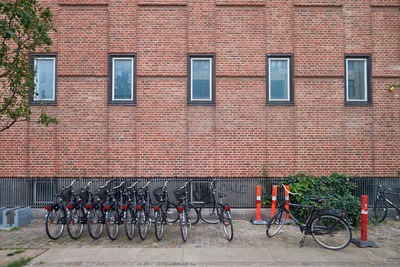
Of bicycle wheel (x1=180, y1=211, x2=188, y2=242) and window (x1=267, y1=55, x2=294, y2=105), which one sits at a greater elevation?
window (x1=267, y1=55, x2=294, y2=105)

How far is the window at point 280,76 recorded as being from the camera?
29.4 ft

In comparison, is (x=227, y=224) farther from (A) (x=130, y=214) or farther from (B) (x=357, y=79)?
(B) (x=357, y=79)

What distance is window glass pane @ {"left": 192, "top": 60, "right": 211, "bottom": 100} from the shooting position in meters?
8.93

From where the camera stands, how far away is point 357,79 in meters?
9.10

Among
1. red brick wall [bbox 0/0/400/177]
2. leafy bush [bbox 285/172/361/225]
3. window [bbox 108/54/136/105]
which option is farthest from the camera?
window [bbox 108/54/136/105]

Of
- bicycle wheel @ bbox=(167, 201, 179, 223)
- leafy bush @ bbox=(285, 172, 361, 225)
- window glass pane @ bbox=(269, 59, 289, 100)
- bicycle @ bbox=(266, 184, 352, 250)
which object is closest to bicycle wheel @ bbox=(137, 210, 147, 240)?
bicycle wheel @ bbox=(167, 201, 179, 223)

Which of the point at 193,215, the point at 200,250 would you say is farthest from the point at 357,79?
the point at 200,250

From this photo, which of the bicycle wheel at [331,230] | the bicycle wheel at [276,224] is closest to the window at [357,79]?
the bicycle wheel at [331,230]

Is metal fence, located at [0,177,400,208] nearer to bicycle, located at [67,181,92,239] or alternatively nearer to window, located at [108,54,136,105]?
bicycle, located at [67,181,92,239]

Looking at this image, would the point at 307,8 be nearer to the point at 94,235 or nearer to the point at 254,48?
the point at 254,48

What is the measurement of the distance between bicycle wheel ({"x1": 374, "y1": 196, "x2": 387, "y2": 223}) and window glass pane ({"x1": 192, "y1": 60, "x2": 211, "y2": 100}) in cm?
610

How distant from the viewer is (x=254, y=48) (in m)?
8.88

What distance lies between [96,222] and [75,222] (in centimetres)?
50

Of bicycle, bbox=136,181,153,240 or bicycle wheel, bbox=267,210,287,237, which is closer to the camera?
bicycle, bbox=136,181,153,240
